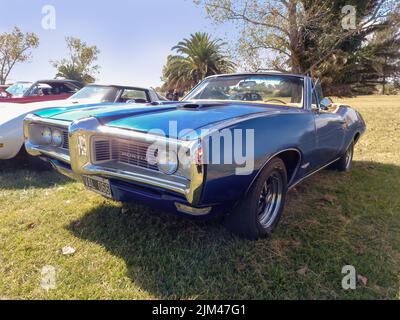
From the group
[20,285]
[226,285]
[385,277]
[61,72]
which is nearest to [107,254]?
[20,285]

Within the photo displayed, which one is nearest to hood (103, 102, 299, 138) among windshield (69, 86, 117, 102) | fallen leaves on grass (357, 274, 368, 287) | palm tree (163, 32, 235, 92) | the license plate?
the license plate

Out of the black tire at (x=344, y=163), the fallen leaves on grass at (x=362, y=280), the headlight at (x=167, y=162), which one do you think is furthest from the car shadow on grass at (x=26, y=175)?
the black tire at (x=344, y=163)

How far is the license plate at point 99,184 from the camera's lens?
237cm

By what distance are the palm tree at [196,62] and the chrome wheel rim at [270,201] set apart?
22132 mm

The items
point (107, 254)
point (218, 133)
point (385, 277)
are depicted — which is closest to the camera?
point (218, 133)

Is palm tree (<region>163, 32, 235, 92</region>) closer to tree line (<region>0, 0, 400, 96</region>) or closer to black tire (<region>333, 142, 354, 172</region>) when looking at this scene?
tree line (<region>0, 0, 400, 96</region>)

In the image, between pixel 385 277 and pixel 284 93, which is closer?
pixel 385 277

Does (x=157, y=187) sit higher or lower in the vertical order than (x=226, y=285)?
higher

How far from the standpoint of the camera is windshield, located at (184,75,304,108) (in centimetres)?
343

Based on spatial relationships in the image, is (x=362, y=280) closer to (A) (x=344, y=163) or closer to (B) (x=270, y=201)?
(B) (x=270, y=201)

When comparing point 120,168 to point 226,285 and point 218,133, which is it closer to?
point 218,133

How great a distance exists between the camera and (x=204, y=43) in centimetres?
2492
